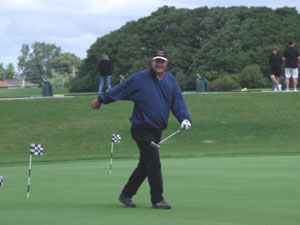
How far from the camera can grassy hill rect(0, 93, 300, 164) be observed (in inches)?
998

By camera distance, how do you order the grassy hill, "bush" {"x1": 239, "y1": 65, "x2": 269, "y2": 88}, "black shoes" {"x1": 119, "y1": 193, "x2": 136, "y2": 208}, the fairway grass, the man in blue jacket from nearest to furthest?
1. the fairway grass
2. the man in blue jacket
3. "black shoes" {"x1": 119, "y1": 193, "x2": 136, "y2": 208}
4. the grassy hill
5. "bush" {"x1": 239, "y1": 65, "x2": 269, "y2": 88}

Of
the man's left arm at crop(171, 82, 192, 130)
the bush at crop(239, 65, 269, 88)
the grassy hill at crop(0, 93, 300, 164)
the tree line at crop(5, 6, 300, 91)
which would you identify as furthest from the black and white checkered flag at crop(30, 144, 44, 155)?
the bush at crop(239, 65, 269, 88)

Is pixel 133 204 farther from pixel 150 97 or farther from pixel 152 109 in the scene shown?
pixel 150 97

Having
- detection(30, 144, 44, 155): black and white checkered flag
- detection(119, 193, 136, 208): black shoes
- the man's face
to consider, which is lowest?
detection(119, 193, 136, 208): black shoes

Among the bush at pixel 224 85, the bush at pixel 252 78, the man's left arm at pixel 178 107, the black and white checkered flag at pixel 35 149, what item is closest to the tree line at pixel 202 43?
the bush at pixel 252 78

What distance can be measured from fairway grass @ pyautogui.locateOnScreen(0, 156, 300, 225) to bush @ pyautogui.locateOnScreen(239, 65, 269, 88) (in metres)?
61.6

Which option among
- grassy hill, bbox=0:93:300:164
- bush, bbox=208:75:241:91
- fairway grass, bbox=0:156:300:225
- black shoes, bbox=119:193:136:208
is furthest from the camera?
bush, bbox=208:75:241:91

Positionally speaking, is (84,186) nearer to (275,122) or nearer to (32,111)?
(275,122)

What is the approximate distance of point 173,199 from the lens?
957 centimetres

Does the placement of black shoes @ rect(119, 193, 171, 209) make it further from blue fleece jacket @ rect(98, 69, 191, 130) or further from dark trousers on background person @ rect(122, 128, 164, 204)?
blue fleece jacket @ rect(98, 69, 191, 130)

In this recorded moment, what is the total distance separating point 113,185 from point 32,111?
69.3 feet

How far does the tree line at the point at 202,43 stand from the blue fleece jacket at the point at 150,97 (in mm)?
66432

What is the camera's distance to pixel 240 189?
10.7 m

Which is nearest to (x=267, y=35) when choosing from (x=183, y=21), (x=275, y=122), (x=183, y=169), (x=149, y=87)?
(x=183, y=21)
